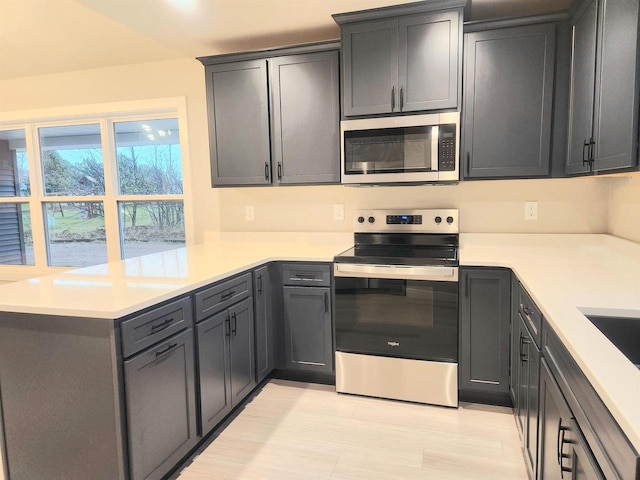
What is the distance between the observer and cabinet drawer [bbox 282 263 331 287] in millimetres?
2562

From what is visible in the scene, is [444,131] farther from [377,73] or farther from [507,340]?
[507,340]

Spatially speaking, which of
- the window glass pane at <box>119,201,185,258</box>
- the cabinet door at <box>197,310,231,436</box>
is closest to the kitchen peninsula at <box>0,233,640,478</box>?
the cabinet door at <box>197,310,231,436</box>

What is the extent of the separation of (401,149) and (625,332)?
1568 mm

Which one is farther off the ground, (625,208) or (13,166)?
(13,166)

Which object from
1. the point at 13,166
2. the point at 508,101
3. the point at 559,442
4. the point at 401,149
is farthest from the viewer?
the point at 13,166

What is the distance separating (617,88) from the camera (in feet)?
5.49

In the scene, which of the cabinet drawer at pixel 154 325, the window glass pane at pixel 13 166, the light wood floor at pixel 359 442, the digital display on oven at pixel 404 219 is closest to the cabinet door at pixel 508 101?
the digital display on oven at pixel 404 219

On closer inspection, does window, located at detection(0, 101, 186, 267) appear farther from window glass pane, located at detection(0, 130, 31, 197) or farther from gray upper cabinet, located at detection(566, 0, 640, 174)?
gray upper cabinet, located at detection(566, 0, 640, 174)

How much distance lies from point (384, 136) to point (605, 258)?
4.53 ft

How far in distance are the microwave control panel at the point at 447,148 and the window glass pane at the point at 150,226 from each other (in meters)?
2.24

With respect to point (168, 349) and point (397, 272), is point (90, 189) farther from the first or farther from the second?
point (397, 272)

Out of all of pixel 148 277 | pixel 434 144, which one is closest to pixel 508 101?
pixel 434 144

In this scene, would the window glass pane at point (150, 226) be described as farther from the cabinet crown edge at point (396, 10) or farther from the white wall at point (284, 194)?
the cabinet crown edge at point (396, 10)

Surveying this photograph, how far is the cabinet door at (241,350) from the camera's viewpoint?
7.38ft
